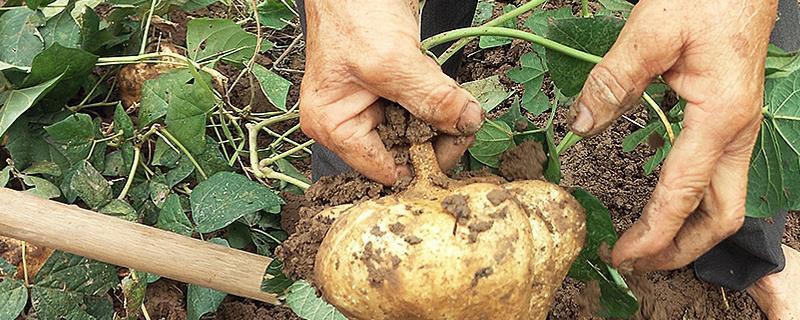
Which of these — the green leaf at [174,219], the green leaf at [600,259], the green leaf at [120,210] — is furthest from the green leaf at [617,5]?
the green leaf at [120,210]

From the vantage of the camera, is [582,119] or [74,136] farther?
[74,136]

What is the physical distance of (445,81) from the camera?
1087 millimetres

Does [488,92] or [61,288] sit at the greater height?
[488,92]

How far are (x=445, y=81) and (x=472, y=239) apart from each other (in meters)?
0.21

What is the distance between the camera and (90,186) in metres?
1.77

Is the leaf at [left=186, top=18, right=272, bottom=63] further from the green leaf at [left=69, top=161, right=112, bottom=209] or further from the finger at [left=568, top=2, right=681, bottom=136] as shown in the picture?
the finger at [left=568, top=2, right=681, bottom=136]

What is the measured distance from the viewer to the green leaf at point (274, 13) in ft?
7.61

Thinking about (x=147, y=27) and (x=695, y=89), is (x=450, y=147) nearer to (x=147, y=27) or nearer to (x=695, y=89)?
(x=695, y=89)

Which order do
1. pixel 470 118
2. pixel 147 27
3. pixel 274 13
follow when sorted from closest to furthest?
pixel 470 118
pixel 147 27
pixel 274 13

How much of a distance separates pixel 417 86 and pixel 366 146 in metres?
0.14

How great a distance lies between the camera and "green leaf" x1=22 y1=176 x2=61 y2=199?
5.85ft

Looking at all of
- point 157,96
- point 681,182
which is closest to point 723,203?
point 681,182

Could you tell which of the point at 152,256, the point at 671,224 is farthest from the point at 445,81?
the point at 152,256

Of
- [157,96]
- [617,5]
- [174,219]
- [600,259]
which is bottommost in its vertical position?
[174,219]
